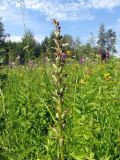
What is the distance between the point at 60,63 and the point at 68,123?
187cm

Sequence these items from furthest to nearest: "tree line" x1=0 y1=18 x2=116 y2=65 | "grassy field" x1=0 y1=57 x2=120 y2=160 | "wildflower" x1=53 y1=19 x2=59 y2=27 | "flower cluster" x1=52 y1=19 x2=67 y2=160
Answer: "tree line" x1=0 y1=18 x2=116 y2=65 → "grassy field" x1=0 y1=57 x2=120 y2=160 → "wildflower" x1=53 y1=19 x2=59 y2=27 → "flower cluster" x1=52 y1=19 x2=67 y2=160

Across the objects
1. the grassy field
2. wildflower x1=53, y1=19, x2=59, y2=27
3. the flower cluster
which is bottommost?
the grassy field

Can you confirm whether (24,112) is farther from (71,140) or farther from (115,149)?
(115,149)

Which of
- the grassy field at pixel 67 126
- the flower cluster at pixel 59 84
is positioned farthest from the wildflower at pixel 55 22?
the grassy field at pixel 67 126

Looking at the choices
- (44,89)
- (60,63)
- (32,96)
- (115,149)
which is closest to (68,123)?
(115,149)

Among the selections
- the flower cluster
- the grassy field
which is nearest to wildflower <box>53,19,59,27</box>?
the flower cluster

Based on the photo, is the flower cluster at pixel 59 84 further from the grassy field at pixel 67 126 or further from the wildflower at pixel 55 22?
the grassy field at pixel 67 126

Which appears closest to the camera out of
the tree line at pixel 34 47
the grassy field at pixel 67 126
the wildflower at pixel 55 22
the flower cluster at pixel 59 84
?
the flower cluster at pixel 59 84

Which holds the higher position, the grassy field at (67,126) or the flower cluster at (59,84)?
the flower cluster at (59,84)

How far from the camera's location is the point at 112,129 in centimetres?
304

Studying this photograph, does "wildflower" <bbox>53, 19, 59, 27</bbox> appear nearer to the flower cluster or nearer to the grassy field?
the flower cluster

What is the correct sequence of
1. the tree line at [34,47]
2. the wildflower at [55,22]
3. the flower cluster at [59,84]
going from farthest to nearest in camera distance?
1. the tree line at [34,47]
2. the wildflower at [55,22]
3. the flower cluster at [59,84]

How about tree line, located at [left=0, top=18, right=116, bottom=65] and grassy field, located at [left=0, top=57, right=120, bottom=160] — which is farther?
tree line, located at [left=0, top=18, right=116, bottom=65]

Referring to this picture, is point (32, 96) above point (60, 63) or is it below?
below
